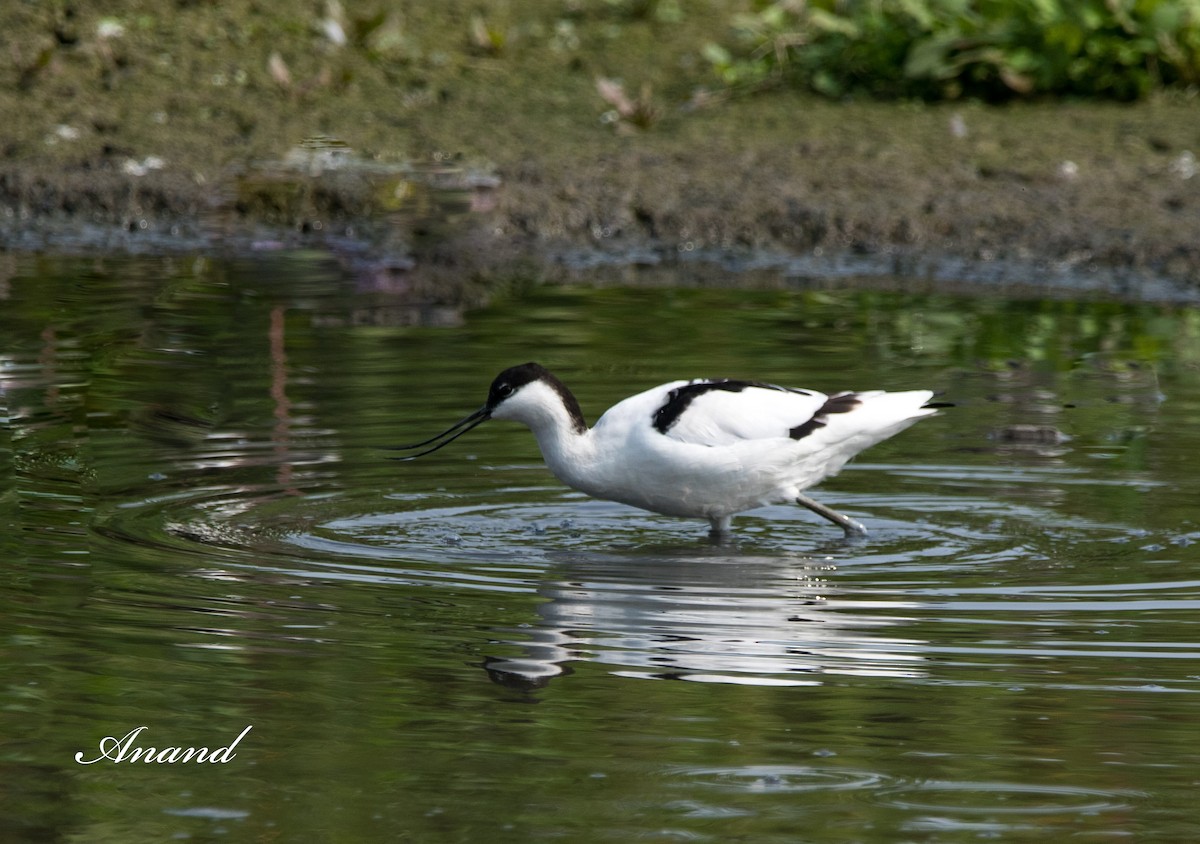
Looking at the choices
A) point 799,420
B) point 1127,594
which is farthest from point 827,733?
point 799,420

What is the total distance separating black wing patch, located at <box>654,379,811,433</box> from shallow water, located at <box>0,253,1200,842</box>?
0.49 metres

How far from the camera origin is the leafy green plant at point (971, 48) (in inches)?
561

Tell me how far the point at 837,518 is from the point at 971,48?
8.07 metres

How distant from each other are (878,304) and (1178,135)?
3326 mm

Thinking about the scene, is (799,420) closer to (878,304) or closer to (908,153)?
(878,304)

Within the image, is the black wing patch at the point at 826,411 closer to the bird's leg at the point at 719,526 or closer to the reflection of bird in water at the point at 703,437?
the reflection of bird in water at the point at 703,437

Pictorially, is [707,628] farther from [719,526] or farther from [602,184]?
[602,184]

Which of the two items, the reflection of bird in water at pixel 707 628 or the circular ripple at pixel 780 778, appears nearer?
the circular ripple at pixel 780 778

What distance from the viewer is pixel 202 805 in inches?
173

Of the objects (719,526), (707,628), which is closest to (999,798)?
(707,628)

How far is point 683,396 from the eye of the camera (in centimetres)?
724

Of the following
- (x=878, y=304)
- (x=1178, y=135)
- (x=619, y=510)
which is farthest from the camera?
(x=1178, y=135)

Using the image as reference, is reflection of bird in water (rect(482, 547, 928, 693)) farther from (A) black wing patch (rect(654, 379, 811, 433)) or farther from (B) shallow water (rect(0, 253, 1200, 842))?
(A) black wing patch (rect(654, 379, 811, 433))

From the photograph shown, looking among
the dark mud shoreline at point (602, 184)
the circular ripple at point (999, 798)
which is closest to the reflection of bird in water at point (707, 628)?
the circular ripple at point (999, 798)
